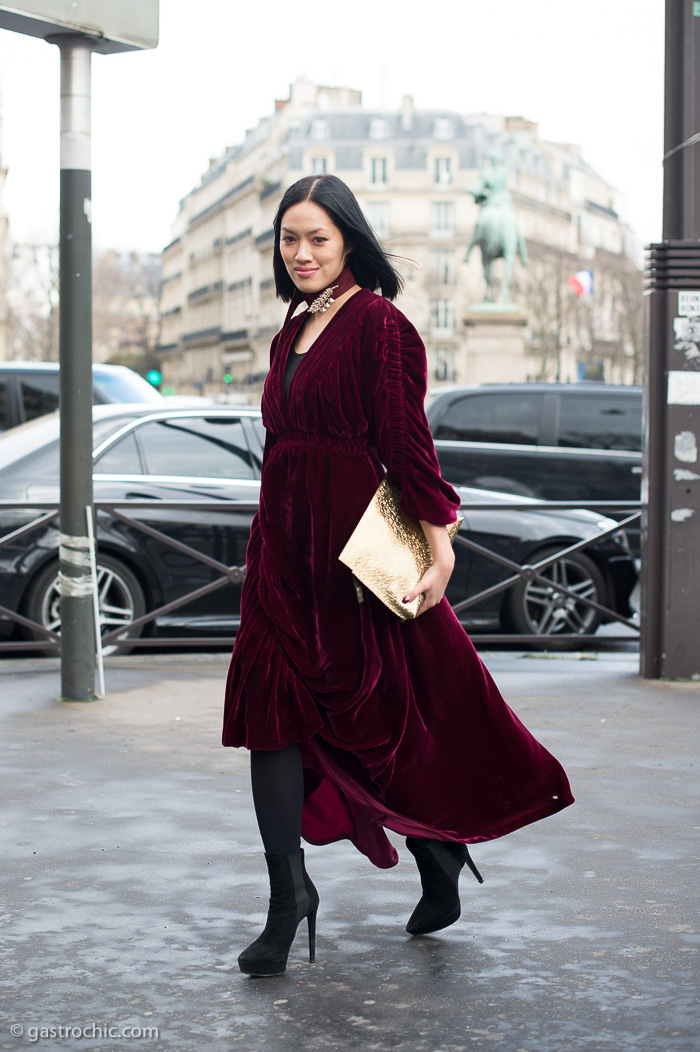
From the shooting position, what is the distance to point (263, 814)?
3418 mm

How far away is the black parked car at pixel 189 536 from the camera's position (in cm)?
820

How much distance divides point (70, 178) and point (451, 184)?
97.0 m

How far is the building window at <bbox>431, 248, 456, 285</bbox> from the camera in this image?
9831 cm

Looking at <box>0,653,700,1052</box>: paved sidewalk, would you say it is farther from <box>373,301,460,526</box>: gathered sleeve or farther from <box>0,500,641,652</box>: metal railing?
<box>0,500,641,652</box>: metal railing

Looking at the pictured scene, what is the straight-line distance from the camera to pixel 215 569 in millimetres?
8328

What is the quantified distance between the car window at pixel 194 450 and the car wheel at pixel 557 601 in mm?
1757

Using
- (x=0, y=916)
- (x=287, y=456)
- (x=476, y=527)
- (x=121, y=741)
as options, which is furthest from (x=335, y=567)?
(x=476, y=527)

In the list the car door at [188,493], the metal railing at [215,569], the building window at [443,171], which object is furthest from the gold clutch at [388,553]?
the building window at [443,171]

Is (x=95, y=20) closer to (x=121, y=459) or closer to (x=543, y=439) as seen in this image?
(x=121, y=459)

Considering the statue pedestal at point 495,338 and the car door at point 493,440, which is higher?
the statue pedestal at point 495,338

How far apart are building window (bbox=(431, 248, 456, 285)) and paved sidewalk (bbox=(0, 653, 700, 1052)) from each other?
93875 millimetres

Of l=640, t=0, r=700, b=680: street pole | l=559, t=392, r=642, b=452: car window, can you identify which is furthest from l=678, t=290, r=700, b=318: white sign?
l=559, t=392, r=642, b=452: car window

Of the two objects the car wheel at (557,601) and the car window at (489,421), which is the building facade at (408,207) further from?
the car wheel at (557,601)

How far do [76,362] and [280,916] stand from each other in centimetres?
375
